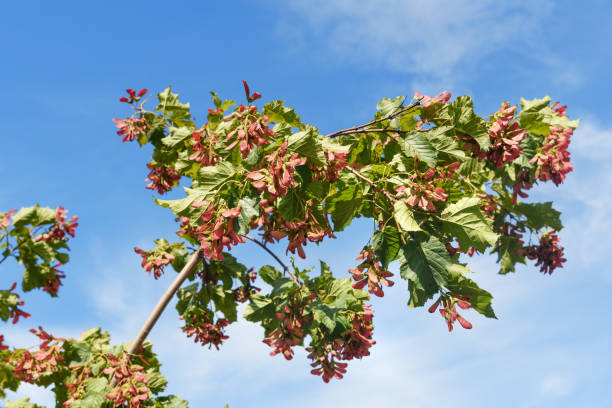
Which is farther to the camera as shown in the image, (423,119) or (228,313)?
(228,313)

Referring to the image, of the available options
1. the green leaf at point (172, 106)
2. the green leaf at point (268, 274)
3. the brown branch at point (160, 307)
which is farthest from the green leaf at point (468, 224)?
the green leaf at point (172, 106)

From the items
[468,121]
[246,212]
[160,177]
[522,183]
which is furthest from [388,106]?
[522,183]

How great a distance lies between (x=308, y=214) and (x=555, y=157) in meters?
3.94

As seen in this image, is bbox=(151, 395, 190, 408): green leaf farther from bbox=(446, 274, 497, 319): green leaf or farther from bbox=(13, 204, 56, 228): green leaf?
bbox=(13, 204, 56, 228): green leaf

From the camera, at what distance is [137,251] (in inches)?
201

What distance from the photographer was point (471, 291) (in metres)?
3.19

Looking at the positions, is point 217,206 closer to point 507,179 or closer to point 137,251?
point 137,251

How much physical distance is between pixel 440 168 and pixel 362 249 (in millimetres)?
838

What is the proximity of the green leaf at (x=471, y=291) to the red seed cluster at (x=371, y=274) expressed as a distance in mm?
416

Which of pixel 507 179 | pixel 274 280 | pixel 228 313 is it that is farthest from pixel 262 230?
pixel 507 179

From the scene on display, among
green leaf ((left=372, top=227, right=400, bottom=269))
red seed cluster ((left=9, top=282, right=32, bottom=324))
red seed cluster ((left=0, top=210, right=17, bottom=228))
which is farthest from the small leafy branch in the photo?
red seed cluster ((left=0, top=210, right=17, bottom=228))

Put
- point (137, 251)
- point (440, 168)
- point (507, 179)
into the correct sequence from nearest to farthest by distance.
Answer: point (440, 168) < point (137, 251) < point (507, 179)

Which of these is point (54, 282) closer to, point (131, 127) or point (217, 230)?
point (131, 127)

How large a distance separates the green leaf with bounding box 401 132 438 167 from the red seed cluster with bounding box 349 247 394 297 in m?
0.75
